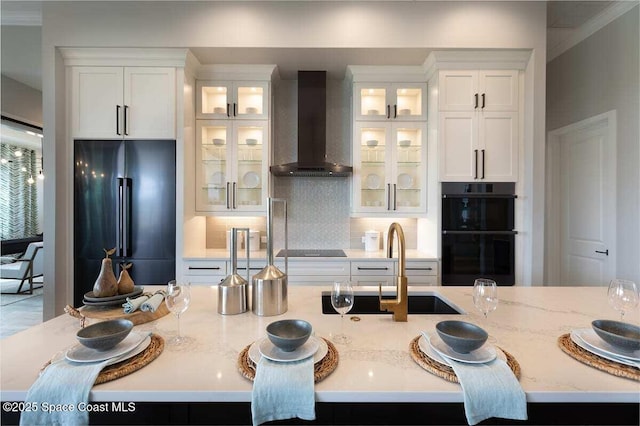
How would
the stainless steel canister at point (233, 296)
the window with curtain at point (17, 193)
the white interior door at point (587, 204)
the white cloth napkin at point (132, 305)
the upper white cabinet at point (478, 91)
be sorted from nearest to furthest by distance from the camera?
the white cloth napkin at point (132, 305), the stainless steel canister at point (233, 296), the upper white cabinet at point (478, 91), the white interior door at point (587, 204), the window with curtain at point (17, 193)

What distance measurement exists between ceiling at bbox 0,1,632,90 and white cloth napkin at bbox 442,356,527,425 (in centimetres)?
274

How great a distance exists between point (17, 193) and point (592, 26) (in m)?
11.6

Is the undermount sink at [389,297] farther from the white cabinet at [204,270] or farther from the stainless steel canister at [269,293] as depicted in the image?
the white cabinet at [204,270]

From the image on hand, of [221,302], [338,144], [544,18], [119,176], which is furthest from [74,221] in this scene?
[544,18]

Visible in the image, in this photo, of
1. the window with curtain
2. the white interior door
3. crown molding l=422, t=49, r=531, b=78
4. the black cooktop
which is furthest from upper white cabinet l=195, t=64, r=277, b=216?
the window with curtain

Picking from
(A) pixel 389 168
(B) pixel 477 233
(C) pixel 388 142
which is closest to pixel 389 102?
(C) pixel 388 142

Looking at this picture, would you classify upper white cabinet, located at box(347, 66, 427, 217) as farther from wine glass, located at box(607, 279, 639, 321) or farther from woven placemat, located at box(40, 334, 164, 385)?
woven placemat, located at box(40, 334, 164, 385)

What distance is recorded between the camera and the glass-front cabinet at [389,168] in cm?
307

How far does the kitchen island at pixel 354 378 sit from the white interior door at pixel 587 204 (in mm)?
2461

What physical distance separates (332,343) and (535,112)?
2941mm

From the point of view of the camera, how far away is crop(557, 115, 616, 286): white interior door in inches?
116

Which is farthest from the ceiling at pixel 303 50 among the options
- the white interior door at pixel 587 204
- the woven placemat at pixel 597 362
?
the woven placemat at pixel 597 362

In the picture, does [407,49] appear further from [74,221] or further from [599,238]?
[74,221]

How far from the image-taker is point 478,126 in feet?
9.20
